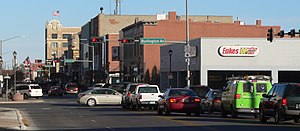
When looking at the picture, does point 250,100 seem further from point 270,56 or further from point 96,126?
point 270,56

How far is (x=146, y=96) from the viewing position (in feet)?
130

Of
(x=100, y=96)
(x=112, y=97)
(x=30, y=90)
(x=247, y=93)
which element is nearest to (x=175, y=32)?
(x=30, y=90)

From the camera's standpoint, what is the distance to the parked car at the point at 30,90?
230 feet

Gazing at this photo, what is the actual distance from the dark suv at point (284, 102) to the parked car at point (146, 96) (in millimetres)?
13882

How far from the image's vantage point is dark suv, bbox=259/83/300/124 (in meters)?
24.5

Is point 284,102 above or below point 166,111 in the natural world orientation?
above

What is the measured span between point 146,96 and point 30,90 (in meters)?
33.1

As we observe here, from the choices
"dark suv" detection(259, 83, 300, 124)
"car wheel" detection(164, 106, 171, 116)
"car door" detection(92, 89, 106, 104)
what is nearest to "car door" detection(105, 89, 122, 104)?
"car door" detection(92, 89, 106, 104)

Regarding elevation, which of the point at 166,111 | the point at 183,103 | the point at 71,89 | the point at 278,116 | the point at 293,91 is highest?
the point at 293,91

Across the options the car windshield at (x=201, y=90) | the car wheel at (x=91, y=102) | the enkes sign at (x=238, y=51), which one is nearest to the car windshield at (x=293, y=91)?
the car windshield at (x=201, y=90)

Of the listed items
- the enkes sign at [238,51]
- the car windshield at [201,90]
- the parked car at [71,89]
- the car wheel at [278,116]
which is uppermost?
the enkes sign at [238,51]

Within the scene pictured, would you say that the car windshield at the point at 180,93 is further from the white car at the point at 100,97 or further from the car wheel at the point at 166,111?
the white car at the point at 100,97

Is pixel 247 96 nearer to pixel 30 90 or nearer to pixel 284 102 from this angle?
pixel 284 102

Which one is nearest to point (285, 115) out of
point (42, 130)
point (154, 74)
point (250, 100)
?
point (250, 100)
